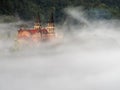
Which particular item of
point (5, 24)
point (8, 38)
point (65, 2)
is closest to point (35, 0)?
point (65, 2)

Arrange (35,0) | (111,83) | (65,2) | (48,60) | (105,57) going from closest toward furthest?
(111,83), (48,60), (105,57), (35,0), (65,2)

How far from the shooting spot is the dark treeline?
39.4 m

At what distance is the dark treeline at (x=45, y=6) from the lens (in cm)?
3943

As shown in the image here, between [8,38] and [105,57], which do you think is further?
[8,38]

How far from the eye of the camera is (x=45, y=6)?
49.8m

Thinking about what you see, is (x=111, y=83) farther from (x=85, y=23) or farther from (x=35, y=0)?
(x=35, y=0)

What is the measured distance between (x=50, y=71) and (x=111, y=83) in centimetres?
382

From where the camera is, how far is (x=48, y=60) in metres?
24.3

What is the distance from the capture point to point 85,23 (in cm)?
Result: 4591

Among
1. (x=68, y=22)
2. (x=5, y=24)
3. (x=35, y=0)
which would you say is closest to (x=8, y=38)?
(x=5, y=24)

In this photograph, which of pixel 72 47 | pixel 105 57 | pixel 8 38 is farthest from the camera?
pixel 72 47

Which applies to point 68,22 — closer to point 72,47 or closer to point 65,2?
point 65,2

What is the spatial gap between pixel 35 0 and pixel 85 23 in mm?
8021

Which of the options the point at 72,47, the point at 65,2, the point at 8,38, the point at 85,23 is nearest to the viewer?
the point at 8,38
